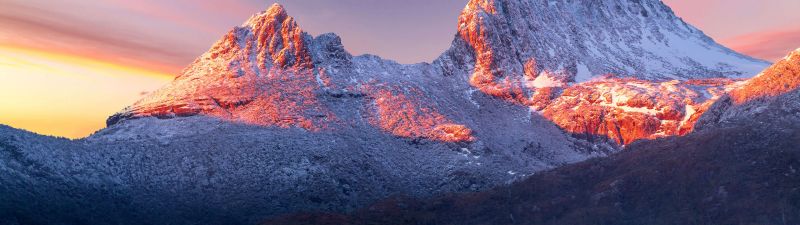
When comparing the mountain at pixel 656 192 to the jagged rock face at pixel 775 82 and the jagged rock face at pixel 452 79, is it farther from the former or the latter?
the jagged rock face at pixel 452 79

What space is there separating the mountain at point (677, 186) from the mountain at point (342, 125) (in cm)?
687

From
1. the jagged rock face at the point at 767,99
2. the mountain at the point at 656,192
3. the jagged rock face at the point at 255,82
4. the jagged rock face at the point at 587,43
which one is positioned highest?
the jagged rock face at the point at 587,43

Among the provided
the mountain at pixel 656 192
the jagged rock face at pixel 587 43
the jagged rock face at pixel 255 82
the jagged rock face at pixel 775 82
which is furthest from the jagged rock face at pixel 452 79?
the jagged rock face at pixel 775 82

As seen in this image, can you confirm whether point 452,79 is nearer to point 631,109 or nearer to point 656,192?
point 631,109

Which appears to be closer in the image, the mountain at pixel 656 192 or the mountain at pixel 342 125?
the mountain at pixel 656 192

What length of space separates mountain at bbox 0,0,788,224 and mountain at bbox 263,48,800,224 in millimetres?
6868

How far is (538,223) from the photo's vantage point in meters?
41.5

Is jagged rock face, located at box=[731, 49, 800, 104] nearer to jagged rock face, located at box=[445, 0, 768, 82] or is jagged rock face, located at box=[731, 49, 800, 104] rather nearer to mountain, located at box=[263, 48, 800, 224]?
mountain, located at box=[263, 48, 800, 224]

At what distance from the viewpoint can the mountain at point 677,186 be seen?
37375 millimetres

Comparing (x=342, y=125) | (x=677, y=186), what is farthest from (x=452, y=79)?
(x=677, y=186)

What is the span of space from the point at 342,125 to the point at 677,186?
3604 cm

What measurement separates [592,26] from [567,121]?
47.3 metres

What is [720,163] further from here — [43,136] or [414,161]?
[43,136]

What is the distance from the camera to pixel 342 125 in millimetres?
69250
